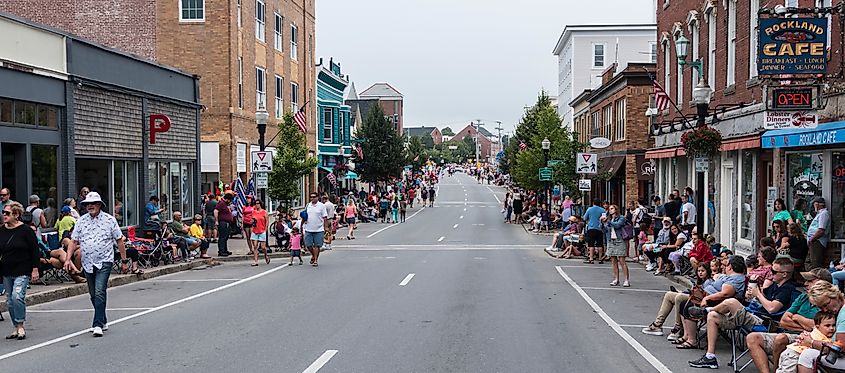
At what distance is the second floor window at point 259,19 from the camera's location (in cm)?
3969

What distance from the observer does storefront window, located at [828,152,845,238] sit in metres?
16.8

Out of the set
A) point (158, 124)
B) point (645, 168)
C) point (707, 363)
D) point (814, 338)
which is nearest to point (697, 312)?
point (707, 363)

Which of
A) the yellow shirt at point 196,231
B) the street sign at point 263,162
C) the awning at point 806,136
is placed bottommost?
the yellow shirt at point 196,231

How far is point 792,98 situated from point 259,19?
97.3ft

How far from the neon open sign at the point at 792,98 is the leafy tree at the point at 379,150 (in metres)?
52.4

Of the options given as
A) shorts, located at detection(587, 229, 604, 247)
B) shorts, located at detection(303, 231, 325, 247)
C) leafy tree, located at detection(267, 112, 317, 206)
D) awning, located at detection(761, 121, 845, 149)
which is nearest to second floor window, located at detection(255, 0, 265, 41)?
leafy tree, located at detection(267, 112, 317, 206)

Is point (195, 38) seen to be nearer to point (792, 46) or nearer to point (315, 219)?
point (315, 219)

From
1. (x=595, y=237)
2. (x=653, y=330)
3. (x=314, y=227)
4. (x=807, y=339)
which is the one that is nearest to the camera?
(x=807, y=339)

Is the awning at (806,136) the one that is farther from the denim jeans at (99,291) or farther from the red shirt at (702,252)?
the denim jeans at (99,291)

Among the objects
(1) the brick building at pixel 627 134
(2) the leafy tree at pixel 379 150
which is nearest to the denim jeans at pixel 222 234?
(1) the brick building at pixel 627 134

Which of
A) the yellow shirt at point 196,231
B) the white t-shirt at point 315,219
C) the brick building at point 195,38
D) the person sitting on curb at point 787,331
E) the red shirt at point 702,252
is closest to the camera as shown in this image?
the person sitting on curb at point 787,331

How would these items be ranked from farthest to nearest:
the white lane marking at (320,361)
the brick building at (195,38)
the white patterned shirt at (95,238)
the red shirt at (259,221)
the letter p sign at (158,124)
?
the brick building at (195,38), the letter p sign at (158,124), the red shirt at (259,221), the white patterned shirt at (95,238), the white lane marking at (320,361)

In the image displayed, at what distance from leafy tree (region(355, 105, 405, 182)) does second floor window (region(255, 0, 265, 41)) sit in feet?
87.8

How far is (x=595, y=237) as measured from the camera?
2323 cm
